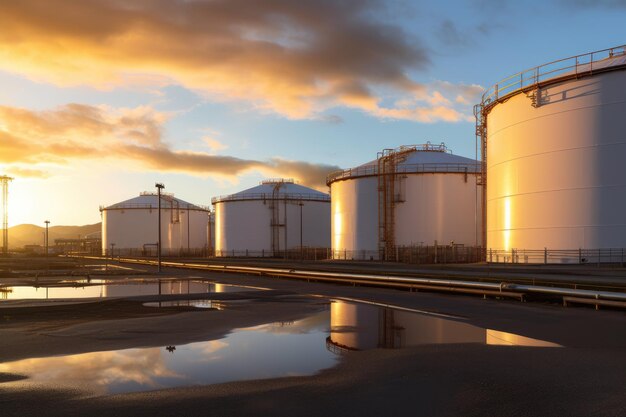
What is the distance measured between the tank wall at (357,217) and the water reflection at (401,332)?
139 ft

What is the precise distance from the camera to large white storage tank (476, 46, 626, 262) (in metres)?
35.4

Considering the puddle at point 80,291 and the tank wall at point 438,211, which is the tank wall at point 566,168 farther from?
the puddle at point 80,291

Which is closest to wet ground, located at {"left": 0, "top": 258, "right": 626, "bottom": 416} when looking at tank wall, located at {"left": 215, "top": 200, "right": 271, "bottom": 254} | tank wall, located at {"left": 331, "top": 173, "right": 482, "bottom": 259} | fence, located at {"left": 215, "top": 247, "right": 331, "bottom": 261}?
tank wall, located at {"left": 331, "top": 173, "right": 482, "bottom": 259}

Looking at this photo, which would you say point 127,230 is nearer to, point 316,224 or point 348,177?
point 316,224

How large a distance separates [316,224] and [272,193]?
8.37 metres

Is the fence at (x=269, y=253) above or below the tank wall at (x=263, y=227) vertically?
below

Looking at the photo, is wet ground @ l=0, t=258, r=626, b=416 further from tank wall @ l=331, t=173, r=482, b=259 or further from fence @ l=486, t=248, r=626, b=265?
tank wall @ l=331, t=173, r=482, b=259

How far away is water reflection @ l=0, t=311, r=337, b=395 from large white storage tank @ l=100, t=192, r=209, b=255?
311ft

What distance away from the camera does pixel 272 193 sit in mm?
85375

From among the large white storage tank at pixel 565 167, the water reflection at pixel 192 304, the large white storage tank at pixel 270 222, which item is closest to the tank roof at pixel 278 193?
the large white storage tank at pixel 270 222

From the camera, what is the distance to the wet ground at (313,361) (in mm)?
7621

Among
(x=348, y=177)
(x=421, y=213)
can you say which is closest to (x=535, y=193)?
(x=421, y=213)

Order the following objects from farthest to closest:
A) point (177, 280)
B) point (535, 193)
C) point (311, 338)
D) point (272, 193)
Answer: point (272, 193), point (535, 193), point (177, 280), point (311, 338)

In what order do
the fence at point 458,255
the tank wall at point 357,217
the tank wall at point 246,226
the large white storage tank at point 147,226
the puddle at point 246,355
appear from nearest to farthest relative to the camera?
the puddle at point 246,355 → the fence at point 458,255 → the tank wall at point 357,217 → the tank wall at point 246,226 → the large white storage tank at point 147,226
